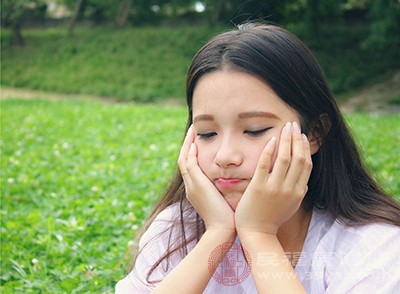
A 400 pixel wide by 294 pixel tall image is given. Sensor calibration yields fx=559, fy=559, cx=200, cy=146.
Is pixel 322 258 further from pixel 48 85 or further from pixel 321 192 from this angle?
pixel 48 85

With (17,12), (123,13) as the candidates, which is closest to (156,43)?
(123,13)

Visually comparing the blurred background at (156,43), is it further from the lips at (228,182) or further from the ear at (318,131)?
the lips at (228,182)

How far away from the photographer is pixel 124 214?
142 inches

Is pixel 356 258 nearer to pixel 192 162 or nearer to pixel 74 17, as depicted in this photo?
pixel 192 162

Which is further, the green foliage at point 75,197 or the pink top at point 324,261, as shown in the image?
the green foliage at point 75,197

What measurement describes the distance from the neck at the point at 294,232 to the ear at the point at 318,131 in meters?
0.23

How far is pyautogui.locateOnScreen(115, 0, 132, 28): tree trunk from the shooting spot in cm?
2495

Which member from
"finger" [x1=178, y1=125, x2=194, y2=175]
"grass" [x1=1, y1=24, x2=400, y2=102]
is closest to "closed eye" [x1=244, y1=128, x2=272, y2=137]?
"finger" [x1=178, y1=125, x2=194, y2=175]

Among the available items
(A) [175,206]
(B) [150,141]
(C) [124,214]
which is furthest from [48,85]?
(A) [175,206]

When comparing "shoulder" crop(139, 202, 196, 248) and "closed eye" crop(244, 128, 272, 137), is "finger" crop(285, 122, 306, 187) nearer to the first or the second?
"closed eye" crop(244, 128, 272, 137)

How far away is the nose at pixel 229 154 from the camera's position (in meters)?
1.61

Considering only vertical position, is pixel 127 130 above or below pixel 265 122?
below

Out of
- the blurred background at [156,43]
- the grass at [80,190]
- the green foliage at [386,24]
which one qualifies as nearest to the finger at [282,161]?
the grass at [80,190]

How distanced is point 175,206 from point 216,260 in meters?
0.51
